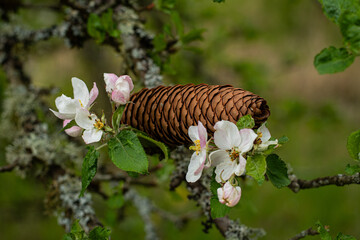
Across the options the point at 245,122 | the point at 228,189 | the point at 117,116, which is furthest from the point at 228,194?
the point at 117,116

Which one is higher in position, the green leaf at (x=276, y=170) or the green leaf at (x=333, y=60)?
the green leaf at (x=333, y=60)

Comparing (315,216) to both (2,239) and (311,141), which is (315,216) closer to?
(311,141)

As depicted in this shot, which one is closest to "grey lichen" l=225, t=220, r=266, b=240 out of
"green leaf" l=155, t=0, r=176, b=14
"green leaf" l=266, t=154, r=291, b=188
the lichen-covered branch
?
the lichen-covered branch

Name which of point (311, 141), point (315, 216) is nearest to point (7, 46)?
point (315, 216)

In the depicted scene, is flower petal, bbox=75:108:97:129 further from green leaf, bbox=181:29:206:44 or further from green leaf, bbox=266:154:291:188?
green leaf, bbox=181:29:206:44

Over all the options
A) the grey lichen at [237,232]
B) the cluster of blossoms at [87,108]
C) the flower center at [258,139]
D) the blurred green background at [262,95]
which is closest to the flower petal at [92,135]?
the cluster of blossoms at [87,108]

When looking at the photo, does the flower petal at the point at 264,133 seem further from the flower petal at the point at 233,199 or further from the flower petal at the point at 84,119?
the flower petal at the point at 84,119
